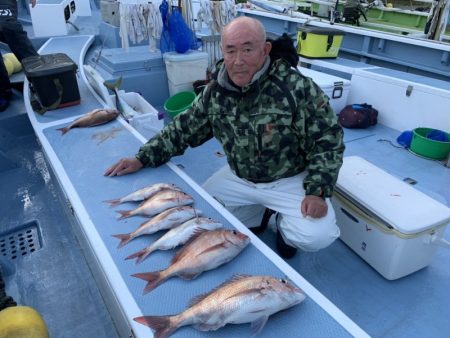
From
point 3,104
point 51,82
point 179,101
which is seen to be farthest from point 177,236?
point 3,104

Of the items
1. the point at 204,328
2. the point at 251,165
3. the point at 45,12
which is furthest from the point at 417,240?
the point at 45,12

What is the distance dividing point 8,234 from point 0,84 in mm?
2375

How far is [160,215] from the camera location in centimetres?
185

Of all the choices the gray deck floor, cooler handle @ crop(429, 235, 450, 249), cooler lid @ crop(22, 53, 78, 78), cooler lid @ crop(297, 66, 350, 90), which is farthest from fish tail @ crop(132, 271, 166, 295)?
cooler lid @ crop(297, 66, 350, 90)

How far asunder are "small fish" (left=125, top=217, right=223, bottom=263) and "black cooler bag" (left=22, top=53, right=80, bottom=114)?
2.43 meters

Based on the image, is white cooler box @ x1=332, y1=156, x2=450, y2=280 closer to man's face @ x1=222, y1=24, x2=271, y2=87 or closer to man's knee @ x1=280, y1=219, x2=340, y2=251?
man's knee @ x1=280, y1=219, x2=340, y2=251

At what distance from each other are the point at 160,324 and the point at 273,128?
1378mm

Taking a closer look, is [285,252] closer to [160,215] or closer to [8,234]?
[160,215]

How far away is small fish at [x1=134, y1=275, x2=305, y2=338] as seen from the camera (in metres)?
1.29

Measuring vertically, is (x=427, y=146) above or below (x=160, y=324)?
below

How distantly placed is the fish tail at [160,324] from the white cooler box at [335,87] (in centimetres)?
407

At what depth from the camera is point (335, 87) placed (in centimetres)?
483

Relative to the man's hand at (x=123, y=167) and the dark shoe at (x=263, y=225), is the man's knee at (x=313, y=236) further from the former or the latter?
the man's hand at (x=123, y=167)

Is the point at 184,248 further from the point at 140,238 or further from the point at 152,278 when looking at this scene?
the point at 140,238
